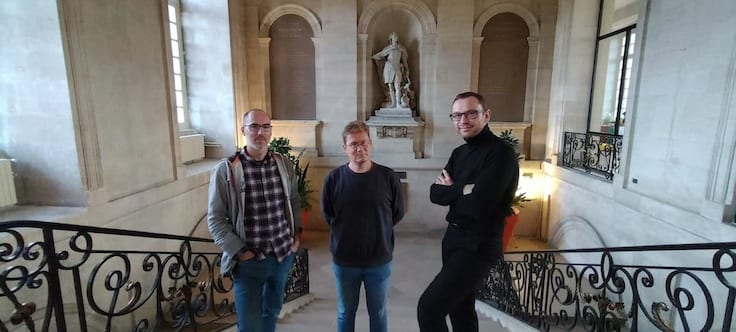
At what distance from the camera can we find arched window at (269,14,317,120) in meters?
6.75

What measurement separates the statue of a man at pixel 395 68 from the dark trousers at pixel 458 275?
521 cm

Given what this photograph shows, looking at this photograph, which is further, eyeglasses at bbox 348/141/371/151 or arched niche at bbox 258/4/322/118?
arched niche at bbox 258/4/322/118

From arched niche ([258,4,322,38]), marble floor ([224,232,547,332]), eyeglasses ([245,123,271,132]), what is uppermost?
arched niche ([258,4,322,38])

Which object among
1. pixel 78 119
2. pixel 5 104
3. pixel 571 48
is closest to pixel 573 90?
pixel 571 48

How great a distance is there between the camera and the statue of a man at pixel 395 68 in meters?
6.57

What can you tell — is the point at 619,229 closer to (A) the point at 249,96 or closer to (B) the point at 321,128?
(B) the point at 321,128

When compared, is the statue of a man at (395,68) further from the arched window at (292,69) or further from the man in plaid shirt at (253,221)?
the man in plaid shirt at (253,221)

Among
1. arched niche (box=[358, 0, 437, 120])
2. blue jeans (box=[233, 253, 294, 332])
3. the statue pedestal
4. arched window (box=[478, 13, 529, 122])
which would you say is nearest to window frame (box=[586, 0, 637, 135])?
arched window (box=[478, 13, 529, 122])

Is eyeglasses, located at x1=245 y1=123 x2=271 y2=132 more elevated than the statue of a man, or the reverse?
the statue of a man

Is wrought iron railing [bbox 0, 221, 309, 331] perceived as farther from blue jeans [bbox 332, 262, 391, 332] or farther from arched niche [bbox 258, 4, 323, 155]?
arched niche [bbox 258, 4, 323, 155]

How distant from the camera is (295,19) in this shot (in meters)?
6.71

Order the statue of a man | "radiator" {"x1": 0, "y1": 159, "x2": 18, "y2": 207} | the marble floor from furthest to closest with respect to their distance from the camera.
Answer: the statue of a man < the marble floor < "radiator" {"x1": 0, "y1": 159, "x2": 18, "y2": 207}

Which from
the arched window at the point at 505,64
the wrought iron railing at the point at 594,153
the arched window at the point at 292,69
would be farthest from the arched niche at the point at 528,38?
the arched window at the point at 292,69

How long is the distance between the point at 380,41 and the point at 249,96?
2.82 m
